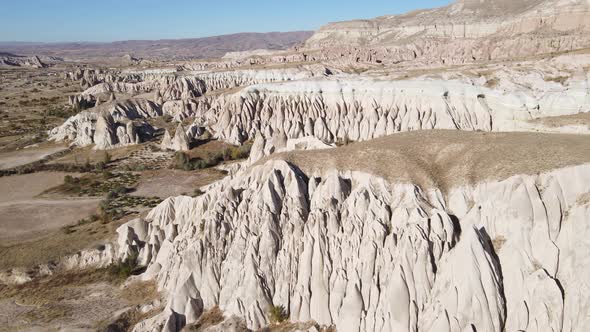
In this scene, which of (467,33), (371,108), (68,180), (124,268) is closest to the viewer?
(124,268)

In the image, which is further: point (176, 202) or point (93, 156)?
point (93, 156)

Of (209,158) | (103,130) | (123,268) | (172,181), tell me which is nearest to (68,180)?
(172,181)

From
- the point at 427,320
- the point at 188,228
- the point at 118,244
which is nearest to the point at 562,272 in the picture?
the point at 427,320

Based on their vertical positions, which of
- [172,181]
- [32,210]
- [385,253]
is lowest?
[32,210]

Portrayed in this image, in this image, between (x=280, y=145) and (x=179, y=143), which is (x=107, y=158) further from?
(x=280, y=145)

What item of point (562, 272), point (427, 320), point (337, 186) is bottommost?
point (427, 320)

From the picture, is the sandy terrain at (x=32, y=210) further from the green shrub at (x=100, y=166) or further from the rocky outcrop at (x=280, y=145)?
the rocky outcrop at (x=280, y=145)

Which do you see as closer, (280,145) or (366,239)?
(366,239)

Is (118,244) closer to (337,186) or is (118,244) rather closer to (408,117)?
(337,186)
